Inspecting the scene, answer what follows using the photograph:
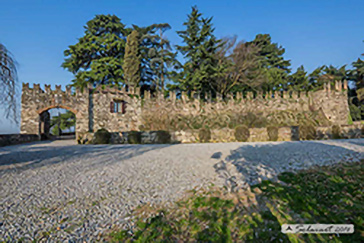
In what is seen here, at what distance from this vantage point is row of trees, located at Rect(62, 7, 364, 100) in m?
20.2

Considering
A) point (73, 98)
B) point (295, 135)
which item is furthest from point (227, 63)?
point (73, 98)

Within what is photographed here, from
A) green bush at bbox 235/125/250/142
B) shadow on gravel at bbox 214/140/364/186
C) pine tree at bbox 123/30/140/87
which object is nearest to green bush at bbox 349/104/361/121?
green bush at bbox 235/125/250/142

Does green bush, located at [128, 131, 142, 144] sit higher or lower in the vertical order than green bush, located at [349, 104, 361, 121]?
lower

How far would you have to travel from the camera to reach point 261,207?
2.71 m

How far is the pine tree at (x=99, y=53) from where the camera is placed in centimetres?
2153

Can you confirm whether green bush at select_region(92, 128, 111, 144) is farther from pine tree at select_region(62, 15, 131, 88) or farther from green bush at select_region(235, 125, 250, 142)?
pine tree at select_region(62, 15, 131, 88)

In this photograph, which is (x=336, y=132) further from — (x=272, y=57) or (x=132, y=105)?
(x=272, y=57)

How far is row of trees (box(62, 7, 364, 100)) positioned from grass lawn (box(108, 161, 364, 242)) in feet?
53.0

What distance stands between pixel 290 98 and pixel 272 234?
70.2 ft

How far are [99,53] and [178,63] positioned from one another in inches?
415

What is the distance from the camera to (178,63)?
22812 mm

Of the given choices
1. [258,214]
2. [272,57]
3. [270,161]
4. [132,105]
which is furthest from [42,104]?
[272,57]

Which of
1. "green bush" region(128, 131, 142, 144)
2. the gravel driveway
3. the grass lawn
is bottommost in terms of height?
the grass lawn

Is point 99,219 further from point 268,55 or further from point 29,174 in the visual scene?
point 268,55
